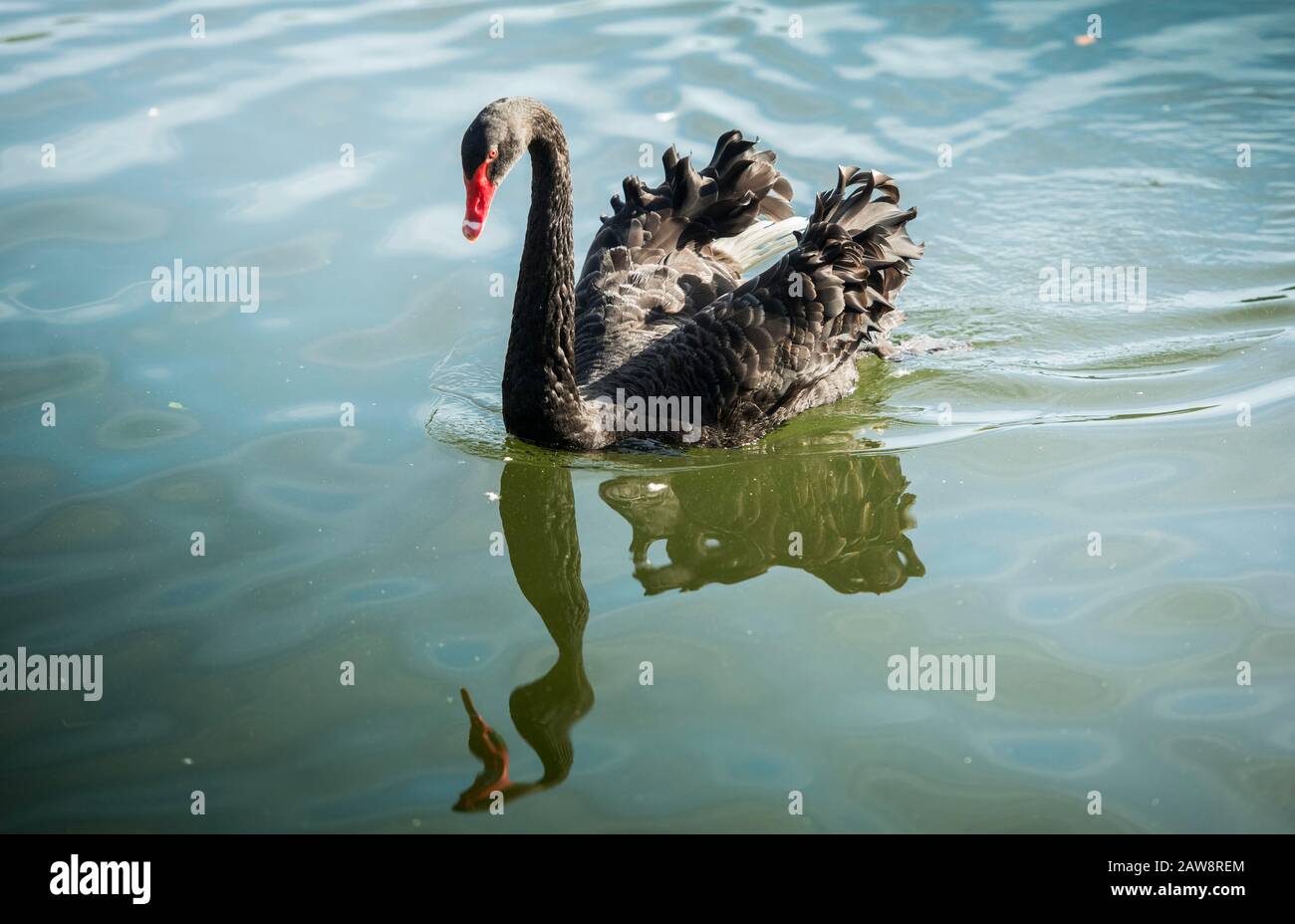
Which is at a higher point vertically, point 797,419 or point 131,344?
point 131,344

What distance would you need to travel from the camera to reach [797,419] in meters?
7.42

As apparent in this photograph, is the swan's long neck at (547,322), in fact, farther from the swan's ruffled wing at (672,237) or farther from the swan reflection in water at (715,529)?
the swan's ruffled wing at (672,237)

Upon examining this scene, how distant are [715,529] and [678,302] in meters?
1.70

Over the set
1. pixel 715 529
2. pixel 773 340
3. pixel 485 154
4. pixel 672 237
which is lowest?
pixel 715 529

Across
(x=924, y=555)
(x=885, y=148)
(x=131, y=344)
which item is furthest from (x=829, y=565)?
(x=885, y=148)

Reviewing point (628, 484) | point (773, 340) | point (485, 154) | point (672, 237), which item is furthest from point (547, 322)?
point (672, 237)

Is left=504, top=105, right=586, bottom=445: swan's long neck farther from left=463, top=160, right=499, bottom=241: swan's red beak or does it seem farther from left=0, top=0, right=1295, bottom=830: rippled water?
left=463, top=160, right=499, bottom=241: swan's red beak

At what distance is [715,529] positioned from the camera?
6496 millimetres

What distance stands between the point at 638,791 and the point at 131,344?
15.4 ft

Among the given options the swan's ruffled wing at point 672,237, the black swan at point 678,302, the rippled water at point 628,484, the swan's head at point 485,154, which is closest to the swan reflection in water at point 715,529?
the rippled water at point 628,484

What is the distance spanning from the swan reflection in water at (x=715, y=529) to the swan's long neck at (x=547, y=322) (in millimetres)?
345

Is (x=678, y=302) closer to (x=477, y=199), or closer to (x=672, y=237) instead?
(x=672, y=237)

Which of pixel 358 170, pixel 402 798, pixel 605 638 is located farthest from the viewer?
pixel 358 170

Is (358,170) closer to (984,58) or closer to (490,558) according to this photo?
(490,558)
